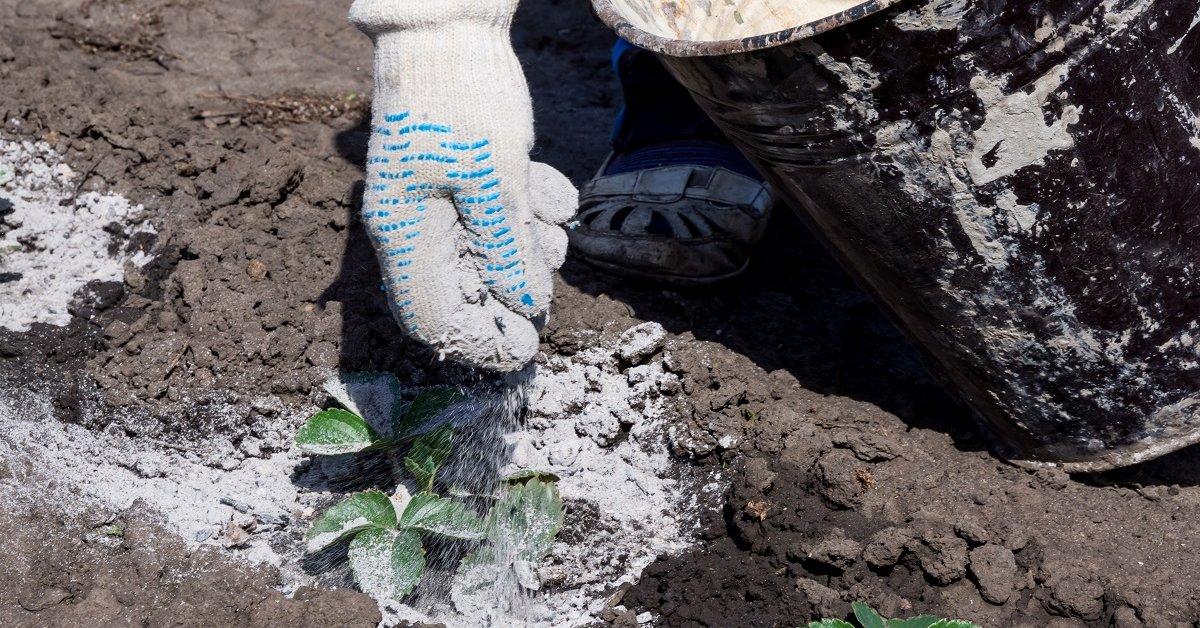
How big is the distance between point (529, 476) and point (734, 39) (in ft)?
2.85

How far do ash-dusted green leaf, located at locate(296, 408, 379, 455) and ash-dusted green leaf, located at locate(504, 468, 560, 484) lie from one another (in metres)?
0.26

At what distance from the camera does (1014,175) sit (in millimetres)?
1480

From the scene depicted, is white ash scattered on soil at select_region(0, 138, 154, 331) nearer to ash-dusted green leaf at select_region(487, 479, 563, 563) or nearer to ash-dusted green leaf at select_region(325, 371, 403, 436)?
ash-dusted green leaf at select_region(325, 371, 403, 436)

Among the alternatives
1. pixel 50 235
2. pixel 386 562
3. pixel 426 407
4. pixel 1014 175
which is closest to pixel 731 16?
pixel 1014 175

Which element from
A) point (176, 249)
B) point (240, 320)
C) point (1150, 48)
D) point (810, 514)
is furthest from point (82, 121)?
point (1150, 48)

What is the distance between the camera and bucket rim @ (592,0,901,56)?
4.43 ft

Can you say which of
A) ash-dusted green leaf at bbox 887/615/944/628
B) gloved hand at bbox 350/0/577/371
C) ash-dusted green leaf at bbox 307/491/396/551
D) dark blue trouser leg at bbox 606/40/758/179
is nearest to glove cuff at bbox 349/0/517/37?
gloved hand at bbox 350/0/577/371

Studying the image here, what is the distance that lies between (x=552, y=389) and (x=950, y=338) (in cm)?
77

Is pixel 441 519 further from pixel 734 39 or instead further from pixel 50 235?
pixel 50 235

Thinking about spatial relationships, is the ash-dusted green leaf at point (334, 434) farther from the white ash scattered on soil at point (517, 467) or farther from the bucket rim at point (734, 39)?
the bucket rim at point (734, 39)

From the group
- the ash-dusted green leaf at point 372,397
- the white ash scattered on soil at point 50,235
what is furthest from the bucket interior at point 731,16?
the white ash scattered on soil at point 50,235

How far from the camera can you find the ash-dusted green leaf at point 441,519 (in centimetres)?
181

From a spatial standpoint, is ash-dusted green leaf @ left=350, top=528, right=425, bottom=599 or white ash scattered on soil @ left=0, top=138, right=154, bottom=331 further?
white ash scattered on soil @ left=0, top=138, right=154, bottom=331

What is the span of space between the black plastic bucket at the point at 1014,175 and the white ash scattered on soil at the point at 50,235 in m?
1.31
